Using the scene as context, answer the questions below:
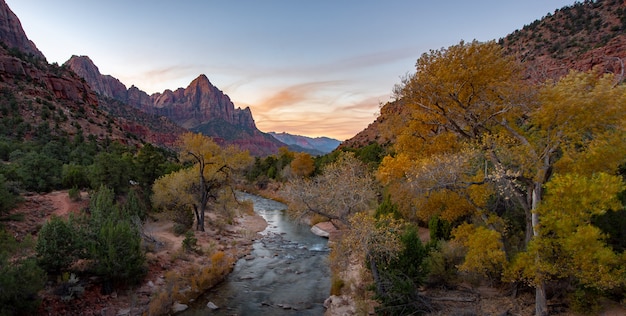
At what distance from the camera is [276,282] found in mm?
17719

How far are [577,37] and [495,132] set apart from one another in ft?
143

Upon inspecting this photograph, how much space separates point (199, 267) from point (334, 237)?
1224 centimetres

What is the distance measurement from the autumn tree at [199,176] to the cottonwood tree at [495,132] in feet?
49.0

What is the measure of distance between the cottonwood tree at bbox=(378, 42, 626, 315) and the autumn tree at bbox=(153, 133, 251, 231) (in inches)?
588

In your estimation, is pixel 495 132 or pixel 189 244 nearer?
pixel 495 132

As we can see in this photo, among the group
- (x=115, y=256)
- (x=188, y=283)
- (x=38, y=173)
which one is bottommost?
(x=188, y=283)

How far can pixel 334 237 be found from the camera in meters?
27.0

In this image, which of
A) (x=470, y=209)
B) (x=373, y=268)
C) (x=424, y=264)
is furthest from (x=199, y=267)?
(x=470, y=209)

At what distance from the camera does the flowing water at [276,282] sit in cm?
1438

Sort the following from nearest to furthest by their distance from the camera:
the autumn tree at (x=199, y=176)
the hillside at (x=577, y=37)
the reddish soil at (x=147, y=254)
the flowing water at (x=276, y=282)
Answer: the reddish soil at (x=147, y=254) → the flowing water at (x=276, y=282) → the autumn tree at (x=199, y=176) → the hillside at (x=577, y=37)

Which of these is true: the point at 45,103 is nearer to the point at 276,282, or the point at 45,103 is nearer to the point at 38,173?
the point at 38,173

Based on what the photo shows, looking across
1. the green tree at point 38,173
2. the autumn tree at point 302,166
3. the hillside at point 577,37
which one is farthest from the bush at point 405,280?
the autumn tree at point 302,166

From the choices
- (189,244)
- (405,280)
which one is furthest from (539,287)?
(189,244)

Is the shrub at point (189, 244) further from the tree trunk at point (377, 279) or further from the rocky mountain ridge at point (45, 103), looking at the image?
the rocky mountain ridge at point (45, 103)
